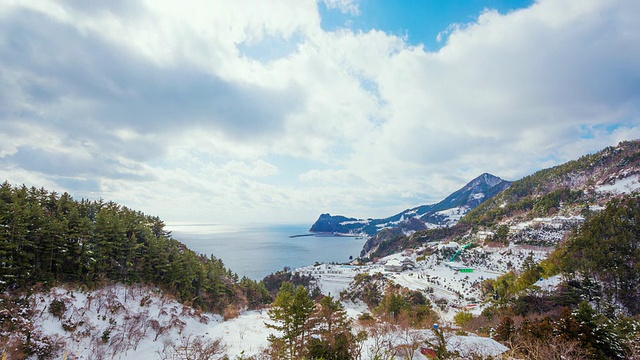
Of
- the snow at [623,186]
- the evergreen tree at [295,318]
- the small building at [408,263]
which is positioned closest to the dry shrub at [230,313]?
the evergreen tree at [295,318]

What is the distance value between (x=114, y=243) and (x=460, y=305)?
66.5 meters

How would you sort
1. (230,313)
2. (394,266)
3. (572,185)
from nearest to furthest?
(230,313) → (394,266) → (572,185)

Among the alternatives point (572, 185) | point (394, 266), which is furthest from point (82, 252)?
point (572, 185)

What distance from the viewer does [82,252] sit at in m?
24.8

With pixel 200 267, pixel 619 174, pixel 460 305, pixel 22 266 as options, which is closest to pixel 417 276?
pixel 460 305

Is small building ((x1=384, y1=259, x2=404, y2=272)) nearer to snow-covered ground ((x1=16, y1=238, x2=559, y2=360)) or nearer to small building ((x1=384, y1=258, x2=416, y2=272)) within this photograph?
small building ((x1=384, y1=258, x2=416, y2=272))

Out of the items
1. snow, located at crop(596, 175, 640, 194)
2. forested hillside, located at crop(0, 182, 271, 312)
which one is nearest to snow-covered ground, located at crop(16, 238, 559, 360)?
forested hillside, located at crop(0, 182, 271, 312)

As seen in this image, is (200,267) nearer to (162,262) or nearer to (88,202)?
(162,262)

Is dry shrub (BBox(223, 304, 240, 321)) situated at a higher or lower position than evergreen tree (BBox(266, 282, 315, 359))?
lower

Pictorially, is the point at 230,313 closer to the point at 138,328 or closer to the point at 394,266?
the point at 138,328

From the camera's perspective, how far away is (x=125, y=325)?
2272cm

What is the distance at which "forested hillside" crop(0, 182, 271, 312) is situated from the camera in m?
21.8

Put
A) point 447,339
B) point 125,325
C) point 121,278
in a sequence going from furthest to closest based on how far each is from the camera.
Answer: point 121,278 → point 125,325 → point 447,339

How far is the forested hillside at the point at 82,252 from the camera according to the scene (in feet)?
71.7
